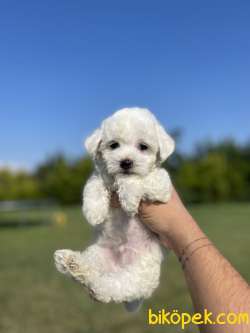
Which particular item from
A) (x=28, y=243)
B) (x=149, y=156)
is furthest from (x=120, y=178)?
(x=28, y=243)

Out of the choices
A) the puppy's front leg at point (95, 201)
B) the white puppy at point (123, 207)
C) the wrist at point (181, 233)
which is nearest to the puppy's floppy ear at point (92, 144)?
the white puppy at point (123, 207)

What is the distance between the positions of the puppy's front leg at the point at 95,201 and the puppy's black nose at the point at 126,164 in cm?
19

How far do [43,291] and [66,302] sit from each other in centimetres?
143

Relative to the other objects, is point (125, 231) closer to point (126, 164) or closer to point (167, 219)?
point (167, 219)

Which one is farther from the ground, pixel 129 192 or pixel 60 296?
pixel 129 192

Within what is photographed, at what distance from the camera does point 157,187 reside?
308cm

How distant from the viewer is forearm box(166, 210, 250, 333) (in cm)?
259

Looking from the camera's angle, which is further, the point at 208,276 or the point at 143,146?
the point at 143,146

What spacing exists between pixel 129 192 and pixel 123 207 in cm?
11

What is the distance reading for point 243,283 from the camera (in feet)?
8.91

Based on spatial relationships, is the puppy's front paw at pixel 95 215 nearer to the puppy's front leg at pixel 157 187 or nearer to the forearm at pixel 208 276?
the puppy's front leg at pixel 157 187

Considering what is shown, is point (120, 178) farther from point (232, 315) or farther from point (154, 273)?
point (232, 315)

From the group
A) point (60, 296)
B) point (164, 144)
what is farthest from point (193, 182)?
point (164, 144)

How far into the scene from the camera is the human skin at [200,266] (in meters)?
2.60
